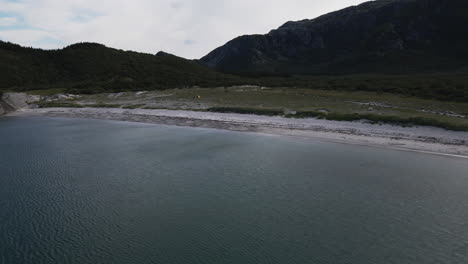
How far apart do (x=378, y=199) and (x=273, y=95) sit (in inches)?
1403

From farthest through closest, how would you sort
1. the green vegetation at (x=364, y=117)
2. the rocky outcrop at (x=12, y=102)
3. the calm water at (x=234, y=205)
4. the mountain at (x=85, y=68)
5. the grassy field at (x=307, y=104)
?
the mountain at (x=85, y=68), the rocky outcrop at (x=12, y=102), the grassy field at (x=307, y=104), the green vegetation at (x=364, y=117), the calm water at (x=234, y=205)

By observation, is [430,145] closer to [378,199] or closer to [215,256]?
[378,199]

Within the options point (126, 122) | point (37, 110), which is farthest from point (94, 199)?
point (37, 110)

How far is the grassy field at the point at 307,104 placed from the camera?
96.1 feet

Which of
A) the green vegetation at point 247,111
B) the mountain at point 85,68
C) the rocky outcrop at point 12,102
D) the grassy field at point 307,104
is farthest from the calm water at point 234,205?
the mountain at point 85,68

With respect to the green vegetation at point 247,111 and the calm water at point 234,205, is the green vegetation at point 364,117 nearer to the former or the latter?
the green vegetation at point 247,111

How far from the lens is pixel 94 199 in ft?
50.8

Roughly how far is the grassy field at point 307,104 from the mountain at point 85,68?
2742 cm

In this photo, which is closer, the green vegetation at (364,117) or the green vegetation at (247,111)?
the green vegetation at (364,117)

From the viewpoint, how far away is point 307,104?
132 feet

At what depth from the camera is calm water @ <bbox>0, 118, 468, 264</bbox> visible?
35.4 ft

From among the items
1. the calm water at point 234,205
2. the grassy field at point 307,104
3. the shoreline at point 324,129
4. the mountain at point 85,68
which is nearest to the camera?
the calm water at point 234,205

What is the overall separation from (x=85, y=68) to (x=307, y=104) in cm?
12044

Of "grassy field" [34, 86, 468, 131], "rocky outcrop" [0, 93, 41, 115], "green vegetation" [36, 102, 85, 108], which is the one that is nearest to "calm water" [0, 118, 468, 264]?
"grassy field" [34, 86, 468, 131]
